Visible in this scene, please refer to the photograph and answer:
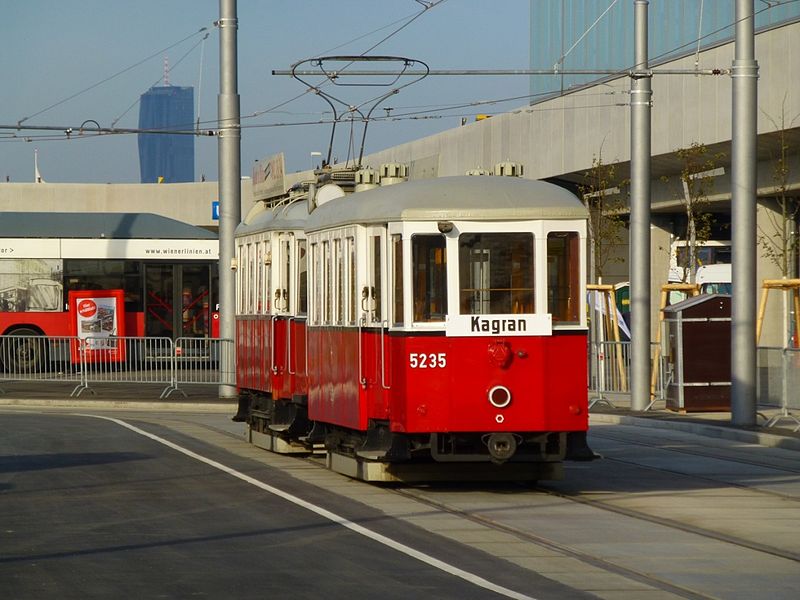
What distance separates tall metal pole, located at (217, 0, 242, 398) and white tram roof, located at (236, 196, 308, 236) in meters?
9.19

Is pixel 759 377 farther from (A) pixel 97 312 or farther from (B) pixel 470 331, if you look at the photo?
(A) pixel 97 312

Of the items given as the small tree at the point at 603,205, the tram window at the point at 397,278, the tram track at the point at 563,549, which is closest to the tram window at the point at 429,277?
the tram window at the point at 397,278

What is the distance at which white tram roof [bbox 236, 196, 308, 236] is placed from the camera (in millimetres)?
19391

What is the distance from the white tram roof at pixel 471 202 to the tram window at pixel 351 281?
363 mm

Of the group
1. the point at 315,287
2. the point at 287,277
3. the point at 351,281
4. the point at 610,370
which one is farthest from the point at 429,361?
the point at 610,370

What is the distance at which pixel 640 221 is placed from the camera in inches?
1070

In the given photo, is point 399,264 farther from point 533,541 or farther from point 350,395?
point 533,541

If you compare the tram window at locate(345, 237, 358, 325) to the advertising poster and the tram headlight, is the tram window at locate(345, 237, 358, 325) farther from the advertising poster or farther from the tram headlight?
the advertising poster

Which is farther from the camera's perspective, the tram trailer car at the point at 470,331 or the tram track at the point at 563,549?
the tram trailer car at the point at 470,331

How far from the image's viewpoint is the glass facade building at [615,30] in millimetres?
37031

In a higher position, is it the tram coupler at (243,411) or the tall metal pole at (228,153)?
the tall metal pole at (228,153)

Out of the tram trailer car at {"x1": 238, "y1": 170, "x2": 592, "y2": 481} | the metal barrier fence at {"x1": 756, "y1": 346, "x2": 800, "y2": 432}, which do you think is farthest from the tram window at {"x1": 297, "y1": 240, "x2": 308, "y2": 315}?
the metal barrier fence at {"x1": 756, "y1": 346, "x2": 800, "y2": 432}

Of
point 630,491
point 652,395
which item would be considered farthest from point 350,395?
point 652,395

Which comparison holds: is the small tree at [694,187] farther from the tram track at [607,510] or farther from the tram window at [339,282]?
the tram window at [339,282]
